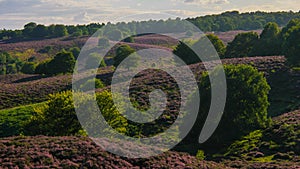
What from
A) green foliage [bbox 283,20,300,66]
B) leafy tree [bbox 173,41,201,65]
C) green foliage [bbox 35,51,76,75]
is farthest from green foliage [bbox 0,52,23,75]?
green foliage [bbox 283,20,300,66]

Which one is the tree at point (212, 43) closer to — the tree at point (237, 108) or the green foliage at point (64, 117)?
the tree at point (237, 108)

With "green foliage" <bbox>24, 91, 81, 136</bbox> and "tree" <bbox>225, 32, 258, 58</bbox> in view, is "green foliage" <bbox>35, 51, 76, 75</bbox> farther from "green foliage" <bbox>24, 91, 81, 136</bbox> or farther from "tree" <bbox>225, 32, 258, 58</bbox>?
"green foliage" <bbox>24, 91, 81, 136</bbox>

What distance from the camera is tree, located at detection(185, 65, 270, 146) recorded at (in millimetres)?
42031

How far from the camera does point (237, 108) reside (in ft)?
139

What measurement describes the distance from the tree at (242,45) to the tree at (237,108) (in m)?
46.0

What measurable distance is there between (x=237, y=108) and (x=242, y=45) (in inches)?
2032

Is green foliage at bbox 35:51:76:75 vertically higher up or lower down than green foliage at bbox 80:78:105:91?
higher up

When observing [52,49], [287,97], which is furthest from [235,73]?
[52,49]

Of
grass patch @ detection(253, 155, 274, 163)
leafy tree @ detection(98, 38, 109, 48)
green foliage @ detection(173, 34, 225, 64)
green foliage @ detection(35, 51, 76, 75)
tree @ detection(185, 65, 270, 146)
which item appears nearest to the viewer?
grass patch @ detection(253, 155, 274, 163)

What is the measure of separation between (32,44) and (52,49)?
45.3ft

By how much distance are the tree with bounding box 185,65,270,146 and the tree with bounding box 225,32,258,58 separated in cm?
4597

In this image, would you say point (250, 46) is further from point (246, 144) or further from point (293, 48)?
point (246, 144)

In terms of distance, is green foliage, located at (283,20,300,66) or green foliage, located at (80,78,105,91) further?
green foliage, located at (80,78,105,91)

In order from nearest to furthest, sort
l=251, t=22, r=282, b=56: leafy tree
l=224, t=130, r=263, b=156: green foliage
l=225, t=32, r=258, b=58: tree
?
1. l=224, t=130, r=263, b=156: green foliage
2. l=251, t=22, r=282, b=56: leafy tree
3. l=225, t=32, r=258, b=58: tree
